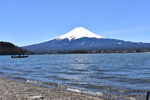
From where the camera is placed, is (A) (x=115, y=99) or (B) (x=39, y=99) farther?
(A) (x=115, y=99)

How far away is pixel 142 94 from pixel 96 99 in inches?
171

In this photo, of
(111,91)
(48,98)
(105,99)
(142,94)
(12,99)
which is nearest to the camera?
(12,99)

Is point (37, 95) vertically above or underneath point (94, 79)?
above

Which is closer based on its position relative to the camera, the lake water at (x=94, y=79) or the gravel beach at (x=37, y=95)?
the gravel beach at (x=37, y=95)

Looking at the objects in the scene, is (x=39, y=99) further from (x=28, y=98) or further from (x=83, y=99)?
(x=83, y=99)

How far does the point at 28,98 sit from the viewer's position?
12.0 metres

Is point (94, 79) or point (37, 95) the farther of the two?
point (94, 79)

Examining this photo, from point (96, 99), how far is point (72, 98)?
1561 millimetres

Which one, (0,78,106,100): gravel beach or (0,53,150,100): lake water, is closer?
(0,78,106,100): gravel beach

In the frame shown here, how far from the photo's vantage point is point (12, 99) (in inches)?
461

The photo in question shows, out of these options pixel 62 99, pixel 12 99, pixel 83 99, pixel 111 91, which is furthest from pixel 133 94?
pixel 12 99

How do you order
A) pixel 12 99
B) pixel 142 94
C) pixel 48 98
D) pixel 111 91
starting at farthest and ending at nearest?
1. pixel 111 91
2. pixel 142 94
3. pixel 48 98
4. pixel 12 99

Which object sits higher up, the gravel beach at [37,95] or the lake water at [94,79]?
the gravel beach at [37,95]

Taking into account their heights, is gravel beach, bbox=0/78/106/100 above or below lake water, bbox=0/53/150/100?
above
